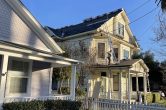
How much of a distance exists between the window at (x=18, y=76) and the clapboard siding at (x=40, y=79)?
0.58 meters

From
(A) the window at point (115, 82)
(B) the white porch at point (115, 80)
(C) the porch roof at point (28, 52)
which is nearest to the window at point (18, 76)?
(C) the porch roof at point (28, 52)

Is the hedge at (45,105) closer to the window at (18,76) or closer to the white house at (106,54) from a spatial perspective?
the window at (18,76)

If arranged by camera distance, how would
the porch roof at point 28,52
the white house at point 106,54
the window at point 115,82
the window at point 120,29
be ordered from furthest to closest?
the window at point 120,29 → the window at point 115,82 → the white house at point 106,54 → the porch roof at point 28,52

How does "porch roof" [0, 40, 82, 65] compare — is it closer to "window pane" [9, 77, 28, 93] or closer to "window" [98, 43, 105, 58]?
"window pane" [9, 77, 28, 93]

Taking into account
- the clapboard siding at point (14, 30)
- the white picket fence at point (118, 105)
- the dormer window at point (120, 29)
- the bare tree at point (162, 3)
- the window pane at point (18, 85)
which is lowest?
the white picket fence at point (118, 105)

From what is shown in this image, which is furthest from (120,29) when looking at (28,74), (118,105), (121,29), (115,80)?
(28,74)

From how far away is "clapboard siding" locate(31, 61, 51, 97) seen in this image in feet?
43.7

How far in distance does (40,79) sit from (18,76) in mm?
1838

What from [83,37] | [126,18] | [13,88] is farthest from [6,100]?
[126,18]

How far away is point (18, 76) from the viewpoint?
40.1 feet

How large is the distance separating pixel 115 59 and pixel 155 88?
11.7m

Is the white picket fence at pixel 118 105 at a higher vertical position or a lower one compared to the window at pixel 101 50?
lower

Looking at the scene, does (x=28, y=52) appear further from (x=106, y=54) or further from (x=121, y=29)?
(x=121, y=29)

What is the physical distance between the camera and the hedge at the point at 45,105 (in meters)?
10.1
